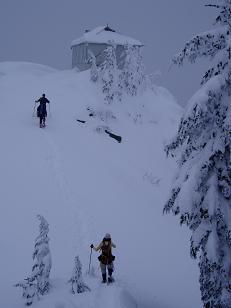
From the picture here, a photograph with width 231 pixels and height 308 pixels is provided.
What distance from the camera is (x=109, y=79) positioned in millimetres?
39688

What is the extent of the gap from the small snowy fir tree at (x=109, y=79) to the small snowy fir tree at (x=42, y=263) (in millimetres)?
26984

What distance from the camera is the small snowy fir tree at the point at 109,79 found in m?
38.5

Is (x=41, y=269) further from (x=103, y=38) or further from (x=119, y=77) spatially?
(x=103, y=38)

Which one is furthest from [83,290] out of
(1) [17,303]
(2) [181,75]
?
(2) [181,75]

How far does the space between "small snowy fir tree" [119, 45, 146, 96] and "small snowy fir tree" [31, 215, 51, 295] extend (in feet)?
101

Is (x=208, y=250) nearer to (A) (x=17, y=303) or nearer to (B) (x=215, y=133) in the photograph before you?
(B) (x=215, y=133)

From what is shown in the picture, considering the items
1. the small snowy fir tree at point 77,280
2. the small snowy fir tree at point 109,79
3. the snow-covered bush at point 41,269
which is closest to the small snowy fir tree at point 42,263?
the snow-covered bush at point 41,269

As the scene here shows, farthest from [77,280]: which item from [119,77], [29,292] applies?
[119,77]

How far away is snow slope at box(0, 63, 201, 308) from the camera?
13.5 m

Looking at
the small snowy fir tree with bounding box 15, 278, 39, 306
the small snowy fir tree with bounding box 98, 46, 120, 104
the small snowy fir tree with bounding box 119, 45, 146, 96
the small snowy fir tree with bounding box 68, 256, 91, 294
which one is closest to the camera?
the small snowy fir tree with bounding box 15, 278, 39, 306

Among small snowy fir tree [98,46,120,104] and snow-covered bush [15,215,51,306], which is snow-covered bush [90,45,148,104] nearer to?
small snowy fir tree [98,46,120,104]

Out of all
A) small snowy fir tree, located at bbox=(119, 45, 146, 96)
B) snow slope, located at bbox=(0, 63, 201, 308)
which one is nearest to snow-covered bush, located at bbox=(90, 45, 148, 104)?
small snowy fir tree, located at bbox=(119, 45, 146, 96)

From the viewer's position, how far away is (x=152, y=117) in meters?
38.6

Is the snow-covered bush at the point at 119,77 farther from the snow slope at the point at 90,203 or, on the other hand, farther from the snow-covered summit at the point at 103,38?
the snow-covered summit at the point at 103,38
